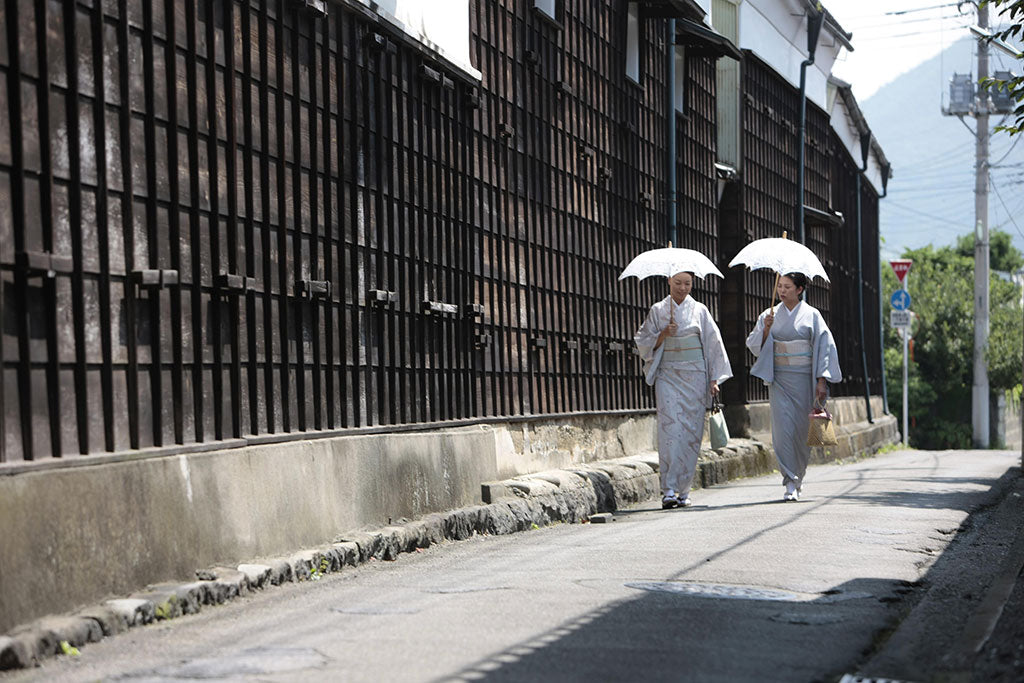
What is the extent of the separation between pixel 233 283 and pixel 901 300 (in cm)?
2736

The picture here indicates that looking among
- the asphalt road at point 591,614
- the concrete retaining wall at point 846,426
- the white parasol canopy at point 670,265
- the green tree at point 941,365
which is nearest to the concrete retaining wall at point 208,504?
the asphalt road at point 591,614

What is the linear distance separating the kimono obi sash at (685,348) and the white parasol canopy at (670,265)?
23.7 inches

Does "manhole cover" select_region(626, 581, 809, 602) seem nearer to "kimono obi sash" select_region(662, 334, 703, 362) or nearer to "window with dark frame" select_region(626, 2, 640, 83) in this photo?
"kimono obi sash" select_region(662, 334, 703, 362)

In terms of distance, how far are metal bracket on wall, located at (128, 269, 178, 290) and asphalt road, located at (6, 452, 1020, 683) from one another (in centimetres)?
164

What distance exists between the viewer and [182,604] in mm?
6418

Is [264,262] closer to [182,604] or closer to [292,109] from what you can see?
[292,109]

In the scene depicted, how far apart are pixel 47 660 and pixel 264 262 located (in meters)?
3.28

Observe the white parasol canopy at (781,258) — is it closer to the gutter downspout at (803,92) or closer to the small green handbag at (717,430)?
the small green handbag at (717,430)

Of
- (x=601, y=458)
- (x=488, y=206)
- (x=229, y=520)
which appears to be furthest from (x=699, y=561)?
(x=601, y=458)

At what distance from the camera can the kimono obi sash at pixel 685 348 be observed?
1287 cm

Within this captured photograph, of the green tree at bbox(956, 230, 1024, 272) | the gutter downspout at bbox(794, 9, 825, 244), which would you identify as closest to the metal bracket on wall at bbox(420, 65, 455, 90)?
the gutter downspout at bbox(794, 9, 825, 244)

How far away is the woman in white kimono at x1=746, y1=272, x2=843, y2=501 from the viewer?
1295cm

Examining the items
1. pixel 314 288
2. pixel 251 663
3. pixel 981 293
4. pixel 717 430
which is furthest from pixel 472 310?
pixel 981 293

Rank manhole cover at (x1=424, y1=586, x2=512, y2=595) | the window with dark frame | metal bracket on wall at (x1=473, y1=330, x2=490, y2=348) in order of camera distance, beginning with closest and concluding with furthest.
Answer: manhole cover at (x1=424, y1=586, x2=512, y2=595), metal bracket on wall at (x1=473, y1=330, x2=490, y2=348), the window with dark frame
